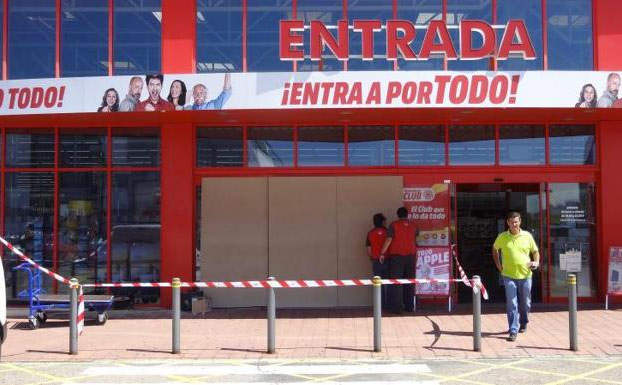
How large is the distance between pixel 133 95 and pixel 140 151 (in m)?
1.85

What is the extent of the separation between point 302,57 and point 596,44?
18.2 ft

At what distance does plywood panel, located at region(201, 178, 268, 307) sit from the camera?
12.6 meters

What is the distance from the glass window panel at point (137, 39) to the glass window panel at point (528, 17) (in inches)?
252

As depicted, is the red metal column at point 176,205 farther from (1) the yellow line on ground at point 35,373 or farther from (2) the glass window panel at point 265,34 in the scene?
(1) the yellow line on ground at point 35,373

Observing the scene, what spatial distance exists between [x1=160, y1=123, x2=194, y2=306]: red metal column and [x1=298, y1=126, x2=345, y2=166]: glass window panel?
2070 millimetres

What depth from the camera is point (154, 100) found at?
36.5ft

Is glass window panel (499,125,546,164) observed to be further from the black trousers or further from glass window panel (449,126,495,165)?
the black trousers

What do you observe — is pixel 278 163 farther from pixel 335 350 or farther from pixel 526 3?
pixel 526 3

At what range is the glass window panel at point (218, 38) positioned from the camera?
1268cm

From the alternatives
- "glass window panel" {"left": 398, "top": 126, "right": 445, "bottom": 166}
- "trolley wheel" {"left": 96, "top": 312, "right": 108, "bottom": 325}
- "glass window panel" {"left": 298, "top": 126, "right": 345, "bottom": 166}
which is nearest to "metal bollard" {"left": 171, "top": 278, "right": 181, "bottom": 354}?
"trolley wheel" {"left": 96, "top": 312, "right": 108, "bottom": 325}

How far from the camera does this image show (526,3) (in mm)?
12781

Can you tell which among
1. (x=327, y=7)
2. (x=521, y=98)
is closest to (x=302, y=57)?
(x=327, y=7)

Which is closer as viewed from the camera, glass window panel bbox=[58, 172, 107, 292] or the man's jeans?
the man's jeans

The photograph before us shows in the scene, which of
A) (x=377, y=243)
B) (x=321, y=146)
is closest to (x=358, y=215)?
(x=377, y=243)
